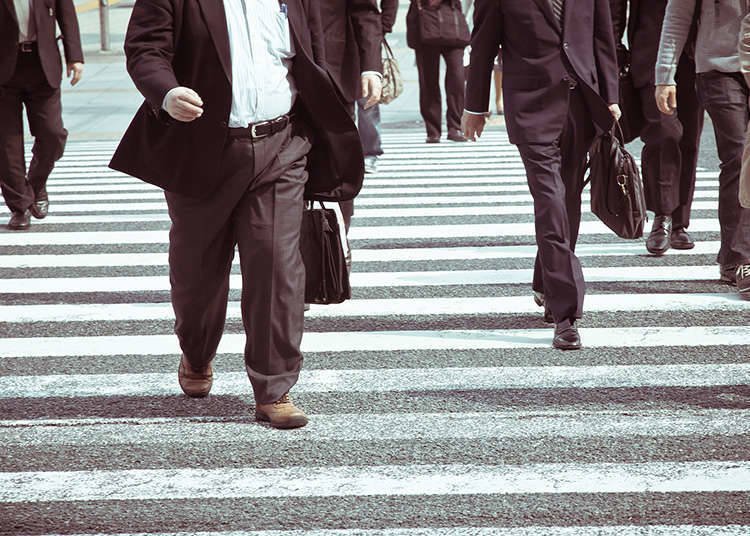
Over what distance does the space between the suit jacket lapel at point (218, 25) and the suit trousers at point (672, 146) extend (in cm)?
394

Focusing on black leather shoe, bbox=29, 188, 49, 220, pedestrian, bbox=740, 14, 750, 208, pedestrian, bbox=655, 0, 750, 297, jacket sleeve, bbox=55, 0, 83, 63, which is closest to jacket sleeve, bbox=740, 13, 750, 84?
pedestrian, bbox=740, 14, 750, 208

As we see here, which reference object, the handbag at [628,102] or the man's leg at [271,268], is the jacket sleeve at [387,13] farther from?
the man's leg at [271,268]

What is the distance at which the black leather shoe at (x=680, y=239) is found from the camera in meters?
8.16

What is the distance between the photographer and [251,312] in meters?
4.61

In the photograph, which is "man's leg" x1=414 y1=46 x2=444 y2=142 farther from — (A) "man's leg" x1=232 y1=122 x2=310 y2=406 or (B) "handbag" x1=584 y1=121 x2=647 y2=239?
(A) "man's leg" x1=232 y1=122 x2=310 y2=406

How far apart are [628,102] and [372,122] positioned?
2.12m

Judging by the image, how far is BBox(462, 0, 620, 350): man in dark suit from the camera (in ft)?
18.7

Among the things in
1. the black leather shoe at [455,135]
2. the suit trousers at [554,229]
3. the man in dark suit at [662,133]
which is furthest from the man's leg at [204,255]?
the black leather shoe at [455,135]

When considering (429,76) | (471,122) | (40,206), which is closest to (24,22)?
(40,206)

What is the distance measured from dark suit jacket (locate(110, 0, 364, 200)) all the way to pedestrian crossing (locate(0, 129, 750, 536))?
0.96 m

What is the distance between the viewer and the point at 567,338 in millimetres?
5723

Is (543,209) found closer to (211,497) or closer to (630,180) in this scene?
(630,180)

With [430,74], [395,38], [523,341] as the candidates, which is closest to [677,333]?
[523,341]

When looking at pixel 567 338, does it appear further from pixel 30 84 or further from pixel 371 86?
pixel 30 84
